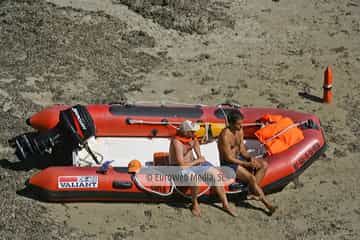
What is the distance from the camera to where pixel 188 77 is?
1281 cm

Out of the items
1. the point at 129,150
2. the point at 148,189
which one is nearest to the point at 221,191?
the point at 148,189

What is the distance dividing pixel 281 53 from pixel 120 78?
3090 mm

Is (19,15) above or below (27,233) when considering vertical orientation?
above

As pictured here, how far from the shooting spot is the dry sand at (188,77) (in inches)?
349

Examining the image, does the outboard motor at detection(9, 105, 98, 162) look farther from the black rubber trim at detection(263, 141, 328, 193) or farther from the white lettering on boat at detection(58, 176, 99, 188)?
the black rubber trim at detection(263, 141, 328, 193)

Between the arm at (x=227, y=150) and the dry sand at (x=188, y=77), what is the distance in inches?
23.2

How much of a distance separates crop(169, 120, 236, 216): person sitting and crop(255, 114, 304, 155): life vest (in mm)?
1009

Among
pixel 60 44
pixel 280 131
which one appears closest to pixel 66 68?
pixel 60 44

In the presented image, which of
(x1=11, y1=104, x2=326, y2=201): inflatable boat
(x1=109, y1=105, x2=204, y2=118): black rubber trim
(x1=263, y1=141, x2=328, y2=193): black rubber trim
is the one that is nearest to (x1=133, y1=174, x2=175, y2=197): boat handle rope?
(x1=11, y1=104, x2=326, y2=201): inflatable boat

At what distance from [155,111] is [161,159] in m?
0.92

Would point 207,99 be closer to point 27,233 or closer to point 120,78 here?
point 120,78

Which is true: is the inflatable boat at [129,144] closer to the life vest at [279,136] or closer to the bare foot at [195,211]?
the life vest at [279,136]

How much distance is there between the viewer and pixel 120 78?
12.5 meters

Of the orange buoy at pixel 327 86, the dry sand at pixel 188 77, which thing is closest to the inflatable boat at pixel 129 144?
the dry sand at pixel 188 77
